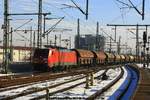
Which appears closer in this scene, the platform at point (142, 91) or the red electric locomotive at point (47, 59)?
the platform at point (142, 91)

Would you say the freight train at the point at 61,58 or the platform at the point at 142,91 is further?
the freight train at the point at 61,58

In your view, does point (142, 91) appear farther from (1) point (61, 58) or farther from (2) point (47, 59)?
(1) point (61, 58)

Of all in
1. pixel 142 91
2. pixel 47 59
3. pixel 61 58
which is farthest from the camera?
pixel 61 58

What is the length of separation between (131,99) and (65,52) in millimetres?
38874

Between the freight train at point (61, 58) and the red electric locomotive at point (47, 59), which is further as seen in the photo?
the freight train at point (61, 58)

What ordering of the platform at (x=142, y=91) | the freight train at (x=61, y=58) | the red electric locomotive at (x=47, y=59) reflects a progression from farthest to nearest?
the freight train at (x=61, y=58)
the red electric locomotive at (x=47, y=59)
the platform at (x=142, y=91)

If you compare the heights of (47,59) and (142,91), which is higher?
(47,59)

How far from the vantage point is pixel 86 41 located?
156 m

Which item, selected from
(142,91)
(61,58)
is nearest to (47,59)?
(61,58)

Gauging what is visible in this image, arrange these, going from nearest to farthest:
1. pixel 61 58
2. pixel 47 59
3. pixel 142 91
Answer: pixel 142 91 < pixel 47 59 < pixel 61 58

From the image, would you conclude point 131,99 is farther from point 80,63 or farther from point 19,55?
point 19,55

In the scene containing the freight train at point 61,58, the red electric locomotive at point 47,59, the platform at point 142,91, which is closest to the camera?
the platform at point 142,91

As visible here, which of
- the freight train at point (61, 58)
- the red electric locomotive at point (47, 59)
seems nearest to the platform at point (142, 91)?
the red electric locomotive at point (47, 59)

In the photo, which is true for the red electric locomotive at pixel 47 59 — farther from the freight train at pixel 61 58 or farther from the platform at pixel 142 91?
the platform at pixel 142 91
